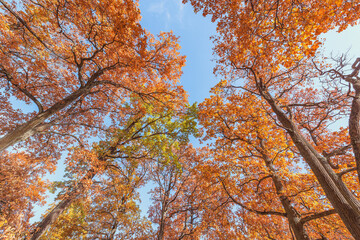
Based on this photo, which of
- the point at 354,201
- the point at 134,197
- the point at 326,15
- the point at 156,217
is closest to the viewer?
the point at 354,201

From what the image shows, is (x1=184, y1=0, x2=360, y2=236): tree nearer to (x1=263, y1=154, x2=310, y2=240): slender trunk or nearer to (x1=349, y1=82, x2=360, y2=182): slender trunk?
(x1=349, y1=82, x2=360, y2=182): slender trunk

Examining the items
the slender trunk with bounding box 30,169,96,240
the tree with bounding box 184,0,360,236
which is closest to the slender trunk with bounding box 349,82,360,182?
the tree with bounding box 184,0,360,236

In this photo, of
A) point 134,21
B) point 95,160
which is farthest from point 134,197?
point 134,21

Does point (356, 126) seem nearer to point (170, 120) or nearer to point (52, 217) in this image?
point (170, 120)

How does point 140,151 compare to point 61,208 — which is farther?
point 140,151

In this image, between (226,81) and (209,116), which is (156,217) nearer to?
(209,116)

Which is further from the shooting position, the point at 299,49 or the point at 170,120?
the point at 170,120

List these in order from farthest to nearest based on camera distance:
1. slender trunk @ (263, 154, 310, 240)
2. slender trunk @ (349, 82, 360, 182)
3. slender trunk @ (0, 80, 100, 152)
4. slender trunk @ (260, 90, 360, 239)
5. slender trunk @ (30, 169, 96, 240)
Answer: slender trunk @ (30, 169, 96, 240) < slender trunk @ (0, 80, 100, 152) < slender trunk @ (263, 154, 310, 240) < slender trunk @ (349, 82, 360, 182) < slender trunk @ (260, 90, 360, 239)

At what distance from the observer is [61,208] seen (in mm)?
5965

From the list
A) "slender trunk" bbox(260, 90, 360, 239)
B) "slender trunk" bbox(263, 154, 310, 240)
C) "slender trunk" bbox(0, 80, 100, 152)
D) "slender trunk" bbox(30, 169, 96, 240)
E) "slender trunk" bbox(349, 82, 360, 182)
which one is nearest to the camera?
"slender trunk" bbox(260, 90, 360, 239)

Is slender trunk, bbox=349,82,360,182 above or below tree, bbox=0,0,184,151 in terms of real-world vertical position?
below

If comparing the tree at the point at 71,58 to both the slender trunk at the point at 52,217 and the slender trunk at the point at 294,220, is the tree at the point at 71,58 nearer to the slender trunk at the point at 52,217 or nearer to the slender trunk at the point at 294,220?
the slender trunk at the point at 52,217

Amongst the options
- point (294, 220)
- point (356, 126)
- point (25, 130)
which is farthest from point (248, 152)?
point (25, 130)

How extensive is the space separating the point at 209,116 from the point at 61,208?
8205mm
